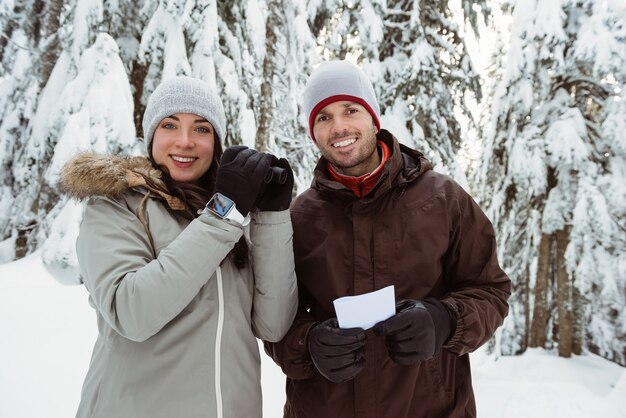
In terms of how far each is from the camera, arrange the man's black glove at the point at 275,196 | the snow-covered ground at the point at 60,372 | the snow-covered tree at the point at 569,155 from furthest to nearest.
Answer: the snow-covered tree at the point at 569,155 < the snow-covered ground at the point at 60,372 < the man's black glove at the point at 275,196

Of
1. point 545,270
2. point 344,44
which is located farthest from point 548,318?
point 344,44

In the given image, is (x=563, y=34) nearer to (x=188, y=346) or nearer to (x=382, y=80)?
(x=382, y=80)

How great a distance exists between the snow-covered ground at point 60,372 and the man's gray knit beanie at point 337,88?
3012 mm

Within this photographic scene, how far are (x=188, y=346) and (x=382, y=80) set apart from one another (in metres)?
7.87

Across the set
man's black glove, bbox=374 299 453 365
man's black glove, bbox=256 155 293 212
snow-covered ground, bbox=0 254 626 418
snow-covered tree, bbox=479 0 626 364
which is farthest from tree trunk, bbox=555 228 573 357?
man's black glove, bbox=256 155 293 212

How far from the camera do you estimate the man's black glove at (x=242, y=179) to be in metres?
1.66

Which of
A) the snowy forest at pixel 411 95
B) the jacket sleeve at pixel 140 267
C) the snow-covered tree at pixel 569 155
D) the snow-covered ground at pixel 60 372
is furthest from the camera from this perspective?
the snow-covered tree at pixel 569 155

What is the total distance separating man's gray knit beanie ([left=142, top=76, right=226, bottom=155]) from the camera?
6.67 feet

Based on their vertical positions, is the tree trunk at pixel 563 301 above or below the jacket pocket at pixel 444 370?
below

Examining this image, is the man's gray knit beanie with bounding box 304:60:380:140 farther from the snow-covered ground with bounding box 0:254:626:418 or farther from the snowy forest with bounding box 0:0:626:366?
the snowy forest with bounding box 0:0:626:366

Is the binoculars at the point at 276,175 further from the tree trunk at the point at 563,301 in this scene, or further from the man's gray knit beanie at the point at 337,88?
the tree trunk at the point at 563,301

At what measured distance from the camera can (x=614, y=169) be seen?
27.9 ft

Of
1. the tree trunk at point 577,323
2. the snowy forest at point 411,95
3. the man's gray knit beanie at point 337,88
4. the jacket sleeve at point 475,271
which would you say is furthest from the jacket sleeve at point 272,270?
the tree trunk at point 577,323

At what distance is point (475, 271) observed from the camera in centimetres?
209
